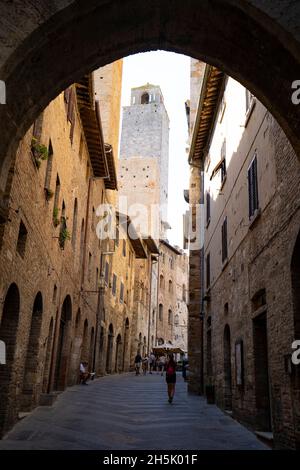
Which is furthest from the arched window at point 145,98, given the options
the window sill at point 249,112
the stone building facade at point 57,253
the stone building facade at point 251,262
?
the window sill at point 249,112

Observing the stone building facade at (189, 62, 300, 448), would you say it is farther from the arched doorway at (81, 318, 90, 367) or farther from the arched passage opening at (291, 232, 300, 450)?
the arched doorway at (81, 318, 90, 367)

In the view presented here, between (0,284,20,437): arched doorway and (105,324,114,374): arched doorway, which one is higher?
(105,324,114,374): arched doorway

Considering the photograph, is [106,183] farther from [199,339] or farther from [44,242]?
[44,242]

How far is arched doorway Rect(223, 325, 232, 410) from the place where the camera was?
42.9ft

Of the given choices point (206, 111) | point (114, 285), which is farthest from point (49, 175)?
point (114, 285)

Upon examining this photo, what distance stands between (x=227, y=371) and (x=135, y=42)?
→ 30.5 feet

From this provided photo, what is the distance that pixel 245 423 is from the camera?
10.4m

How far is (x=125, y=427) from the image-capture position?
9.87 m

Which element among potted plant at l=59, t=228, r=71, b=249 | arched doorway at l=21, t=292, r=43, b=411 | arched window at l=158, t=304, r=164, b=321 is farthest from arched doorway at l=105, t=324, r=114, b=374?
arched window at l=158, t=304, r=164, b=321

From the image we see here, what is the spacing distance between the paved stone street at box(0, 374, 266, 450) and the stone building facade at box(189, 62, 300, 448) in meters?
0.64

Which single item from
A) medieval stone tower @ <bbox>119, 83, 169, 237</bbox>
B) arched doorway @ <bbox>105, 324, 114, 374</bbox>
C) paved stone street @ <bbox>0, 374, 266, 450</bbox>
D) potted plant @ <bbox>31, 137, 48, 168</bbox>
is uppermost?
medieval stone tower @ <bbox>119, 83, 169, 237</bbox>

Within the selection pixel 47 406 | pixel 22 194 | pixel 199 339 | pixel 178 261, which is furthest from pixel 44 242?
pixel 178 261
